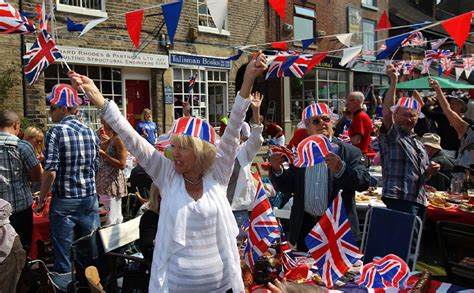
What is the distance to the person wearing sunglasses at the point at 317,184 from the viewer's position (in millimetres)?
3326

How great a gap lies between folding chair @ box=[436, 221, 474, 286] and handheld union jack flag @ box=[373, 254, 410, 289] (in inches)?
23.9

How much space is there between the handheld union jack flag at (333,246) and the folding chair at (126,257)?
119cm

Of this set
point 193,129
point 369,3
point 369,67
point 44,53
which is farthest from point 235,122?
point 369,3

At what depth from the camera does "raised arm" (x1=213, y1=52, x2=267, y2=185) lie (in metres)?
2.31

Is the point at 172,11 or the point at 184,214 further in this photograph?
the point at 172,11

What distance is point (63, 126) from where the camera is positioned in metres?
3.97

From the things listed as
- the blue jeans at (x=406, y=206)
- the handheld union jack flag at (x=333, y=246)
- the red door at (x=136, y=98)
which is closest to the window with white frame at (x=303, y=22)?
the red door at (x=136, y=98)

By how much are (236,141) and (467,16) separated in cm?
405

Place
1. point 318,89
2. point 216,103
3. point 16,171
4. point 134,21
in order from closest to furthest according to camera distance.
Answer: point 16,171, point 134,21, point 216,103, point 318,89

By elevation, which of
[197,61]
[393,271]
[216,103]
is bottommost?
[393,271]

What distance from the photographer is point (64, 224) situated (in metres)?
4.03

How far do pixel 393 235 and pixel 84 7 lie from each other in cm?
1062

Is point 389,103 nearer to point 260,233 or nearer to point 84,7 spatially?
point 260,233

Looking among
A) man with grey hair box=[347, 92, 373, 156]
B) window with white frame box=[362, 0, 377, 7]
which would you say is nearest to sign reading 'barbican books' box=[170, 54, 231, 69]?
man with grey hair box=[347, 92, 373, 156]
